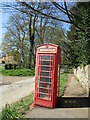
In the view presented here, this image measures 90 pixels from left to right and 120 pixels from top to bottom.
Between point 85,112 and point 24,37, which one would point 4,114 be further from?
point 24,37

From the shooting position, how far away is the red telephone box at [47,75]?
188 inches

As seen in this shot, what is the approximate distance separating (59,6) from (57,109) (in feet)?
12.7

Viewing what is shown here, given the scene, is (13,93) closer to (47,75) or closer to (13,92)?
(13,92)

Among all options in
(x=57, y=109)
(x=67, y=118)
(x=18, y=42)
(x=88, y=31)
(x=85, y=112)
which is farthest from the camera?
(x=18, y=42)

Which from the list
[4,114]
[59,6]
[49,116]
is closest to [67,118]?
[49,116]

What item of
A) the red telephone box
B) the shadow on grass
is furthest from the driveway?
the shadow on grass

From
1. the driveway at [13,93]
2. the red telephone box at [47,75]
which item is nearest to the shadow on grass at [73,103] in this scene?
the red telephone box at [47,75]

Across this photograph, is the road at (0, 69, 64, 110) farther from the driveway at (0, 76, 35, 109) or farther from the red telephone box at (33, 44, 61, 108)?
the red telephone box at (33, 44, 61, 108)

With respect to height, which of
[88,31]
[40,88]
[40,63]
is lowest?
[40,88]

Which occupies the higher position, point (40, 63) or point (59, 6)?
point (59, 6)

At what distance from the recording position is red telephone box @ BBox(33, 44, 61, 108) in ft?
15.7

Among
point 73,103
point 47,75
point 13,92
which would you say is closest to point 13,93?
point 13,92

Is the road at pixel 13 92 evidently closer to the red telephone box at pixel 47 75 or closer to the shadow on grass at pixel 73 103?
the red telephone box at pixel 47 75

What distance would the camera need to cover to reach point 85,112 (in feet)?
14.0
